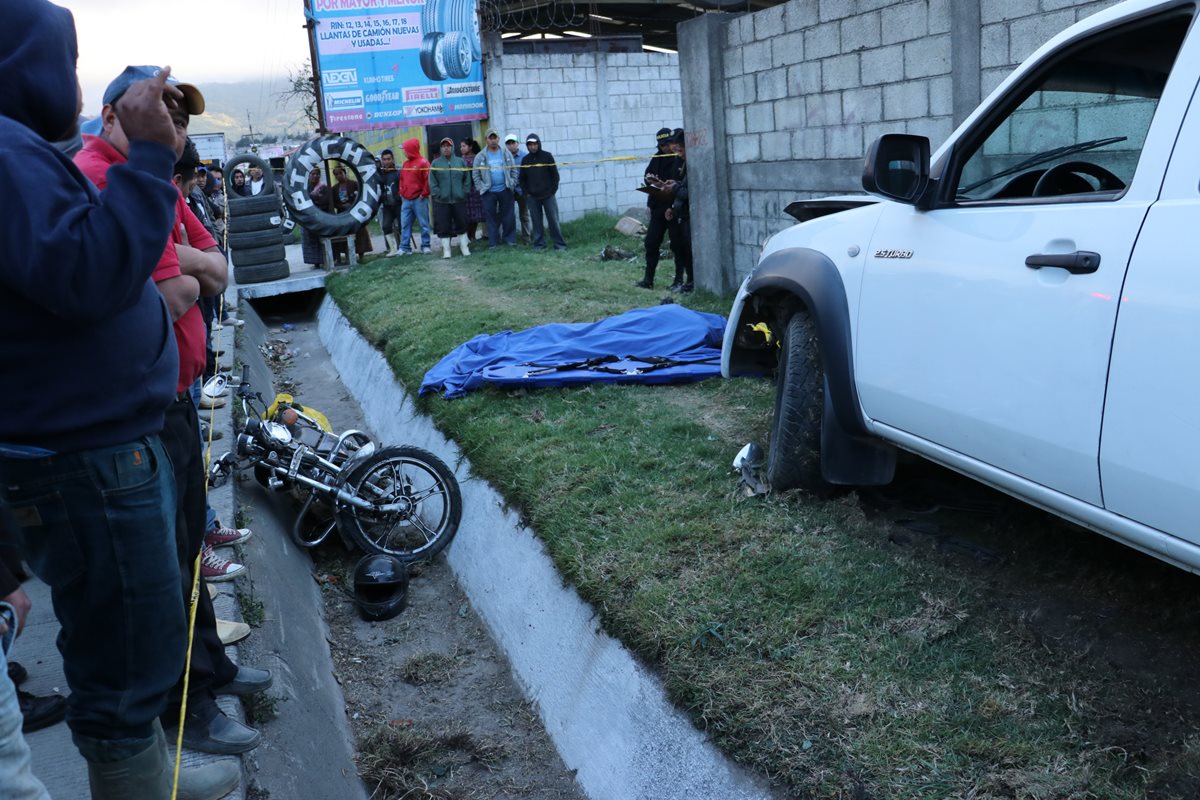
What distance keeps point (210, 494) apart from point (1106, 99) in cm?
492

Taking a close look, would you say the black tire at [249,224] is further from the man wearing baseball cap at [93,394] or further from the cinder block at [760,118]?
the man wearing baseball cap at [93,394]

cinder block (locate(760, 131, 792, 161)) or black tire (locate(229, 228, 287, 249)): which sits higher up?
cinder block (locate(760, 131, 792, 161))

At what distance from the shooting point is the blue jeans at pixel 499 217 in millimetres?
17750

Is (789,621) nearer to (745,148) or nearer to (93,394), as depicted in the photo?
(93,394)

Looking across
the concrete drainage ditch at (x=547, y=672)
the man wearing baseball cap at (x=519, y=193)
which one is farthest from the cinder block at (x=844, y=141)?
the man wearing baseball cap at (x=519, y=193)

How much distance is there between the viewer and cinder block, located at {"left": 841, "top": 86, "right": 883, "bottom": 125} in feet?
28.7

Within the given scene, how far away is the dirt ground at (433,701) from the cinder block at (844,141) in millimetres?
5056

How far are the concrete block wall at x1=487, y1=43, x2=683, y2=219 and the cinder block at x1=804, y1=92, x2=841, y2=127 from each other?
1041cm

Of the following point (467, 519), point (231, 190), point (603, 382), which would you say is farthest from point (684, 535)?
point (231, 190)

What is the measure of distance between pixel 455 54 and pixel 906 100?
1225 cm

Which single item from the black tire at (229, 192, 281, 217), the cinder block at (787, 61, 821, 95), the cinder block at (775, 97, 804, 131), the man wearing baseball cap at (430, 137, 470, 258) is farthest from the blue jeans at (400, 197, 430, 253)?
the cinder block at (787, 61, 821, 95)

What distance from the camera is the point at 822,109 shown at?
9406mm

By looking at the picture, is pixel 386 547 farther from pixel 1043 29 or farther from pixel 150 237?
pixel 1043 29

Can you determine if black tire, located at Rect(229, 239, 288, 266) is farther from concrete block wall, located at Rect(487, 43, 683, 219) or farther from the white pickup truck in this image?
the white pickup truck
